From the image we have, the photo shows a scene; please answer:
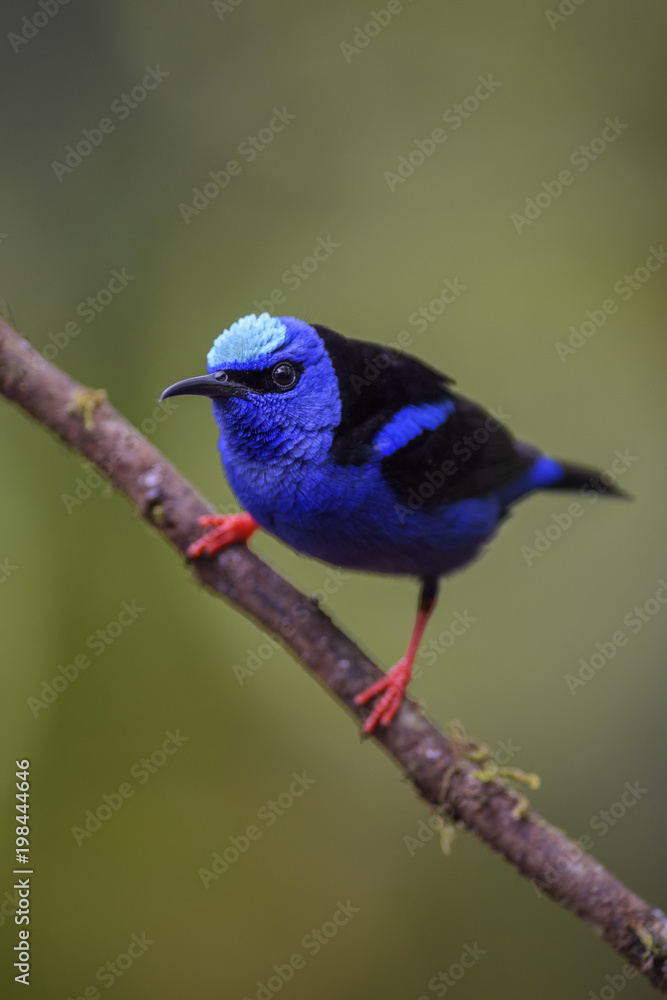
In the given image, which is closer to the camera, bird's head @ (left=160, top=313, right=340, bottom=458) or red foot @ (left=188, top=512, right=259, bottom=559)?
bird's head @ (left=160, top=313, right=340, bottom=458)

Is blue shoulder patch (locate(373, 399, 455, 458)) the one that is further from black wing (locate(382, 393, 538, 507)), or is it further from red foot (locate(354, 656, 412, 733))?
red foot (locate(354, 656, 412, 733))

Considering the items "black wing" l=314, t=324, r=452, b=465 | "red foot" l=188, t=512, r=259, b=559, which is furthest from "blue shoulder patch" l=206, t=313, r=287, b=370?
"red foot" l=188, t=512, r=259, b=559

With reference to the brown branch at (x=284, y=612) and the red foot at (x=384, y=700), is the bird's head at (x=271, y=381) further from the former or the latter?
the red foot at (x=384, y=700)

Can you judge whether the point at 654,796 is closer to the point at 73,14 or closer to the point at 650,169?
the point at 650,169

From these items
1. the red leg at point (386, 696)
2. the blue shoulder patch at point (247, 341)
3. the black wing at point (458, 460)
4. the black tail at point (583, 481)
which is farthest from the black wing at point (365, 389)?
the black tail at point (583, 481)

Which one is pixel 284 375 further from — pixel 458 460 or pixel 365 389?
pixel 458 460

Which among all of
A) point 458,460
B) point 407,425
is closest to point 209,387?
point 407,425

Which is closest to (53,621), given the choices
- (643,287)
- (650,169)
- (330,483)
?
(330,483)

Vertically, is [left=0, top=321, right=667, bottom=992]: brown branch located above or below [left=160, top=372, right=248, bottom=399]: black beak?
below
